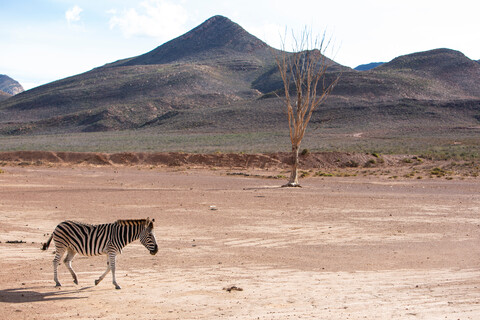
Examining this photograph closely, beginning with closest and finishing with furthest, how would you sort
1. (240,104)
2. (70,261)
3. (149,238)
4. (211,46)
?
(149,238) < (70,261) < (240,104) < (211,46)

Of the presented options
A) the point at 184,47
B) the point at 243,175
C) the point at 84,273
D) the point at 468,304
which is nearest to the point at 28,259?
the point at 84,273

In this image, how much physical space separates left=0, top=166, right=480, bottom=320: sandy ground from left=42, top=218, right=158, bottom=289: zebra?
0.61 metres

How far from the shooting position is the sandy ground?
27.8 feet

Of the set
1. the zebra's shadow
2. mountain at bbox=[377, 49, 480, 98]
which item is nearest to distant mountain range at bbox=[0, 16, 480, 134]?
mountain at bbox=[377, 49, 480, 98]

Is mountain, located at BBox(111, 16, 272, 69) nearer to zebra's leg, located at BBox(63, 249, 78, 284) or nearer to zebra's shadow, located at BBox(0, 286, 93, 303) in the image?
zebra's leg, located at BBox(63, 249, 78, 284)

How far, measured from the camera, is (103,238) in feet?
30.1

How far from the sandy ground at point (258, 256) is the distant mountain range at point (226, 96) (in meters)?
49.6

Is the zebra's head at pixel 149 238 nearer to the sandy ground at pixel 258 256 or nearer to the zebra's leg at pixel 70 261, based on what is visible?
the sandy ground at pixel 258 256

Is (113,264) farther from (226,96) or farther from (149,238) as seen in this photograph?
(226,96)

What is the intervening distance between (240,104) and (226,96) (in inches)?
909

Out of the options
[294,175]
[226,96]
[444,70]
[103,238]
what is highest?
[444,70]

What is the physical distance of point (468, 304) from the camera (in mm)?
8633

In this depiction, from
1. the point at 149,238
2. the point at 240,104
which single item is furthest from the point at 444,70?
the point at 149,238

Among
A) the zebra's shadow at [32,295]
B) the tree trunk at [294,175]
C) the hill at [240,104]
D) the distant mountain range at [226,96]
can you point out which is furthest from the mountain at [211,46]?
the zebra's shadow at [32,295]
